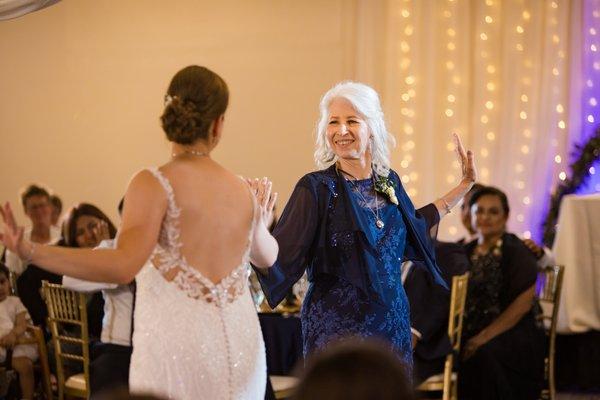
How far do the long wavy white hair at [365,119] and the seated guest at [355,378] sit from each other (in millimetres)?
2321

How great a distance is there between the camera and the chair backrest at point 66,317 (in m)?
4.98

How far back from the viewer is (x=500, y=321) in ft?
19.4

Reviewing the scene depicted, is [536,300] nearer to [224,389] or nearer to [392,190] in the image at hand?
[392,190]

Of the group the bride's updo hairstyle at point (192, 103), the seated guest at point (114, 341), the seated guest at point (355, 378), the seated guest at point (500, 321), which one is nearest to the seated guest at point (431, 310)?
the seated guest at point (500, 321)

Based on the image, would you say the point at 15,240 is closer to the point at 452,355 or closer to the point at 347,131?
the point at 347,131

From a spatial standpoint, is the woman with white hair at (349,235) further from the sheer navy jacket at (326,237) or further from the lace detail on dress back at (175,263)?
the lace detail on dress back at (175,263)

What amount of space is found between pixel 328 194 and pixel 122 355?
68.7 inches

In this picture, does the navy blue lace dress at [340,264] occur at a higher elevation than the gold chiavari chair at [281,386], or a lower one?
higher

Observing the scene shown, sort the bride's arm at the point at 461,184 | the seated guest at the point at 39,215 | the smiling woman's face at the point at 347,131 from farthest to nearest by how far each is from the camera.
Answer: the seated guest at the point at 39,215
the bride's arm at the point at 461,184
the smiling woman's face at the point at 347,131

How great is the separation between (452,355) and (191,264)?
10.4 feet

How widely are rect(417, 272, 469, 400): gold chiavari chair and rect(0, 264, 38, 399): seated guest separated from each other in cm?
205

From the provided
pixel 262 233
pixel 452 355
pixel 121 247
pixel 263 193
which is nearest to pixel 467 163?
pixel 263 193

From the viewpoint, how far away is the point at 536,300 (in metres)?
6.15

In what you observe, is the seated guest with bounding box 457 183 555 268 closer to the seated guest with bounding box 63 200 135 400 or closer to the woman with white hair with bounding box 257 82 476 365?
the seated guest with bounding box 63 200 135 400
